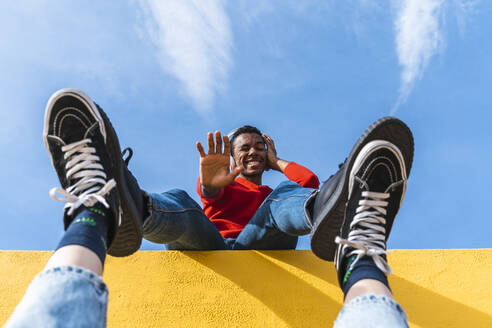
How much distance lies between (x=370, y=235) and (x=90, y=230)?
2.07 ft

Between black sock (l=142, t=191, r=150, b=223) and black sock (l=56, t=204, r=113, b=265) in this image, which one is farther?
black sock (l=142, t=191, r=150, b=223)

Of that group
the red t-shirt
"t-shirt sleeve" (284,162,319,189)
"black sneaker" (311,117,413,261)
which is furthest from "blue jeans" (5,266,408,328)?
"t-shirt sleeve" (284,162,319,189)

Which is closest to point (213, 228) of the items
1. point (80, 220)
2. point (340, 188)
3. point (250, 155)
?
point (340, 188)

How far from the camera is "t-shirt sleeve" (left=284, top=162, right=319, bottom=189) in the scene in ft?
6.69

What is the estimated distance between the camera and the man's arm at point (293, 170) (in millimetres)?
2043

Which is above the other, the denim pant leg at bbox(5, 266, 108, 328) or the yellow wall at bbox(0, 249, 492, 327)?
the yellow wall at bbox(0, 249, 492, 327)

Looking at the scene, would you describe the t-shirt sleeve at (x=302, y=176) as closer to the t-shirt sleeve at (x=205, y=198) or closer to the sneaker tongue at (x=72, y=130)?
the t-shirt sleeve at (x=205, y=198)

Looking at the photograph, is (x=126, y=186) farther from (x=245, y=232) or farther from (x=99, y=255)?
(x=245, y=232)

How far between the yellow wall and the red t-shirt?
0.35 m

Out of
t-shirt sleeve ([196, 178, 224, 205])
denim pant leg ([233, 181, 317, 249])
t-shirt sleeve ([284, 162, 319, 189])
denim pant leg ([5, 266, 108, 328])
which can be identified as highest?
t-shirt sleeve ([284, 162, 319, 189])

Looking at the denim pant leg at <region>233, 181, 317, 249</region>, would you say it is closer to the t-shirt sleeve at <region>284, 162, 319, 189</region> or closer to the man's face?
the t-shirt sleeve at <region>284, 162, 319, 189</region>

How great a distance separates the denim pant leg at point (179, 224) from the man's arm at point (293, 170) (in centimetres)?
65

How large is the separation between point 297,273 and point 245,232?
0.27 metres

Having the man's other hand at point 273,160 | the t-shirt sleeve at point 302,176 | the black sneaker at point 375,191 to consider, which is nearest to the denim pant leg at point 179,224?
the black sneaker at point 375,191
